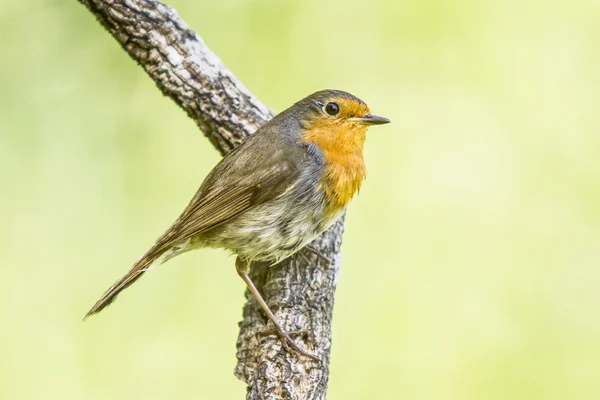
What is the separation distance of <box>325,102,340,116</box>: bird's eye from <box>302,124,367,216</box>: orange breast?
0.25ft

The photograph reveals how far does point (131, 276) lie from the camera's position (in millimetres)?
3951

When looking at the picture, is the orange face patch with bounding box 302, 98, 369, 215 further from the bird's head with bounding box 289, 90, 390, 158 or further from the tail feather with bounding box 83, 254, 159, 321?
the tail feather with bounding box 83, 254, 159, 321

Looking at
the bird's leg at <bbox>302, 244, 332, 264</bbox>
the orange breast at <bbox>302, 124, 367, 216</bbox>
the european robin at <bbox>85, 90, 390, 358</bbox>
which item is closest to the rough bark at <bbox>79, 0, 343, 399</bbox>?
the bird's leg at <bbox>302, 244, 332, 264</bbox>

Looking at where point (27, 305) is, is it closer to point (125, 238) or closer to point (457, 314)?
point (125, 238)

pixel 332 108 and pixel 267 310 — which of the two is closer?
pixel 267 310

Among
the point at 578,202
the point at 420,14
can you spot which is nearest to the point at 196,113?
the point at 420,14

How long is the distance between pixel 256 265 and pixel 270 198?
58 cm

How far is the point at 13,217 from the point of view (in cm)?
570

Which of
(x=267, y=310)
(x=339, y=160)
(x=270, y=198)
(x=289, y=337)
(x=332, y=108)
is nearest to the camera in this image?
(x=289, y=337)

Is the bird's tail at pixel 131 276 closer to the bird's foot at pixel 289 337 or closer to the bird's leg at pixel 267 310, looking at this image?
the bird's leg at pixel 267 310

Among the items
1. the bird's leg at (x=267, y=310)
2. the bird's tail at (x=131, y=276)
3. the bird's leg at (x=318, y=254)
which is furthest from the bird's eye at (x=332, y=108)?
the bird's tail at (x=131, y=276)

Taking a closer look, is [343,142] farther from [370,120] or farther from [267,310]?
[267,310]

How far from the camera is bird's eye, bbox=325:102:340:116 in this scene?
4.27 metres

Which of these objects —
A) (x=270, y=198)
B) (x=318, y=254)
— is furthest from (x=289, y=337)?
(x=270, y=198)
